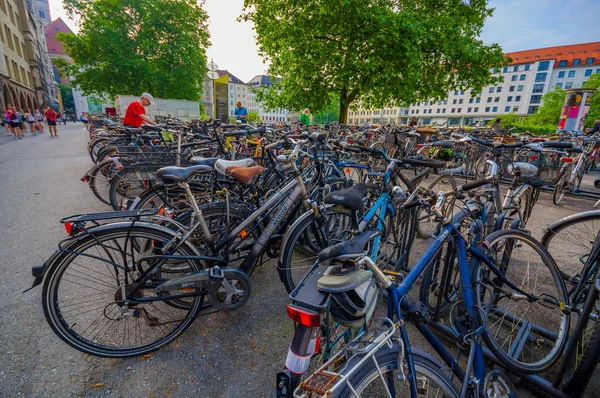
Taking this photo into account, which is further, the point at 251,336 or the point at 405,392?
the point at 251,336

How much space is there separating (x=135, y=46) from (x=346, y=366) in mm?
31116

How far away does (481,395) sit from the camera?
1.43 m

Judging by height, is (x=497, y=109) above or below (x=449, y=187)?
above

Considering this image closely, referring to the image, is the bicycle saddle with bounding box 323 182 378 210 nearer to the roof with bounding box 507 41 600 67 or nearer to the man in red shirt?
the man in red shirt

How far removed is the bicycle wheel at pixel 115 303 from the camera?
5.96 feet

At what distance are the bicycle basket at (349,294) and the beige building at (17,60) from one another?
1497 inches

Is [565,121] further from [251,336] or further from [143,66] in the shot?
[143,66]


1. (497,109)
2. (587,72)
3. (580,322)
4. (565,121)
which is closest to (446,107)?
(497,109)

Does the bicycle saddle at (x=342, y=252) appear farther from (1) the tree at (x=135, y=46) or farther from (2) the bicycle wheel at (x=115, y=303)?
(1) the tree at (x=135, y=46)

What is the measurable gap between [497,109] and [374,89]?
81.4 m

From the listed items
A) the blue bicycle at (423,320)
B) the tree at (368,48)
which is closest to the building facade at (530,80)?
the tree at (368,48)

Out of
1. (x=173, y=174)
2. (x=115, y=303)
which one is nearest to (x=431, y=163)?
(x=173, y=174)

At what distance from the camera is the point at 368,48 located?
1161 centimetres

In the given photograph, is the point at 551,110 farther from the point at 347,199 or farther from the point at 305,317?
the point at 305,317
